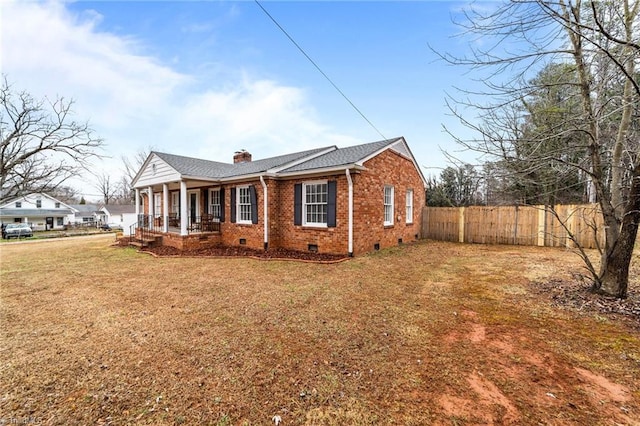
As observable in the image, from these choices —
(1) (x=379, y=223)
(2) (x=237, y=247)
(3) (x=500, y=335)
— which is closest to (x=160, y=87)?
(2) (x=237, y=247)

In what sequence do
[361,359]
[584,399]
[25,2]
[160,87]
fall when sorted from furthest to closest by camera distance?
[160,87] < [25,2] < [361,359] < [584,399]

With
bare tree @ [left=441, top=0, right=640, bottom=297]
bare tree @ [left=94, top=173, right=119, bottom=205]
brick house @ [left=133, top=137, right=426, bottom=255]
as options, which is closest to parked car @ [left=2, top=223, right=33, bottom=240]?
brick house @ [left=133, top=137, right=426, bottom=255]

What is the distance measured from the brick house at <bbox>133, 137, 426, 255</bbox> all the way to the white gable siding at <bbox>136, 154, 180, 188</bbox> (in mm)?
48

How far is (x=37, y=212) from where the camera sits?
40.3 m

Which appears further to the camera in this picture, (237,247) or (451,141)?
(237,247)

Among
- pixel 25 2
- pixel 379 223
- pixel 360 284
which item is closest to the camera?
pixel 360 284

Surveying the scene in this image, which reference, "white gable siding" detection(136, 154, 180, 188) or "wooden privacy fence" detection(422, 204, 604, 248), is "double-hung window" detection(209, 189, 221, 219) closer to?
"white gable siding" detection(136, 154, 180, 188)

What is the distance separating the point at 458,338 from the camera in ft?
11.4

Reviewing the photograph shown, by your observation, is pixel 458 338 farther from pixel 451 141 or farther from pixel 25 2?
pixel 25 2

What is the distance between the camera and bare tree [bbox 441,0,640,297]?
4.05 m

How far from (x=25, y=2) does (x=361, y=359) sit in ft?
41.4

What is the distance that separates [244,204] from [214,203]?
2.45 m

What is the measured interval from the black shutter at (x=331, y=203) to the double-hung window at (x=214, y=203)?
569 cm

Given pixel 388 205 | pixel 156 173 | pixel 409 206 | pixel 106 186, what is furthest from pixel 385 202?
pixel 106 186
